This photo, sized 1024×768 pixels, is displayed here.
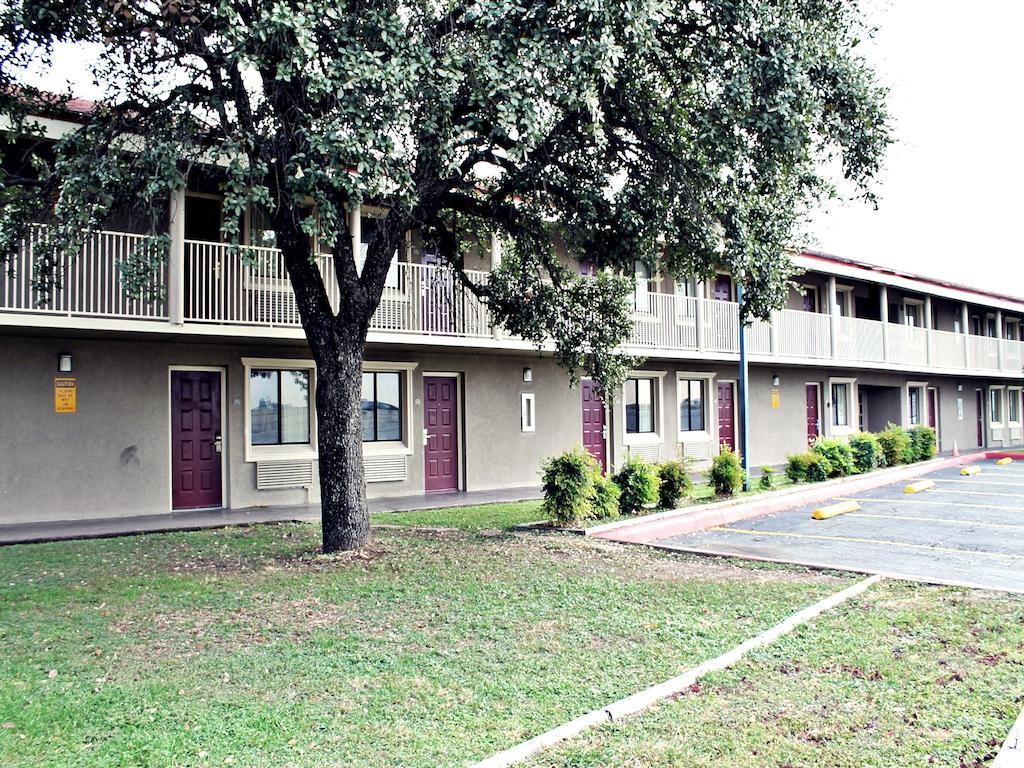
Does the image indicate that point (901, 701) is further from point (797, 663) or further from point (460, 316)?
point (460, 316)

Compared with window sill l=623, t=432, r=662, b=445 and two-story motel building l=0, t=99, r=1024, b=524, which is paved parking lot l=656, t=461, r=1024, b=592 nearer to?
two-story motel building l=0, t=99, r=1024, b=524

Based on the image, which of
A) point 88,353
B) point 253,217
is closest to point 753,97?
point 253,217

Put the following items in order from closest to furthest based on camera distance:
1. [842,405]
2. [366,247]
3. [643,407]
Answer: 1. [366,247]
2. [643,407]
3. [842,405]

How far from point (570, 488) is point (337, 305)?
5.68 meters

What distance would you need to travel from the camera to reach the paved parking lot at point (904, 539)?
8.90 m

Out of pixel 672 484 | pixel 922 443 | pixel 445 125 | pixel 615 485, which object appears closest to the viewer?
pixel 445 125

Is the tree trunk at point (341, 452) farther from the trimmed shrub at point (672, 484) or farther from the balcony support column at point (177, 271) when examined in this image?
the trimmed shrub at point (672, 484)

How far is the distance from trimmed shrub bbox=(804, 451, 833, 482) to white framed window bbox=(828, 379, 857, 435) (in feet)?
30.6

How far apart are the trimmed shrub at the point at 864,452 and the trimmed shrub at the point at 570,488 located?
9.53 metres

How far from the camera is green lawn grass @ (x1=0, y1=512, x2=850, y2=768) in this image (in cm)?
436

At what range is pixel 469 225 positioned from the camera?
13.2 meters

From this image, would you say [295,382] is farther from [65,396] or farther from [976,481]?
[976,481]

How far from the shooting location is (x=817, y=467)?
17344 mm

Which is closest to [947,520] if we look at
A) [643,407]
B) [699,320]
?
[699,320]
